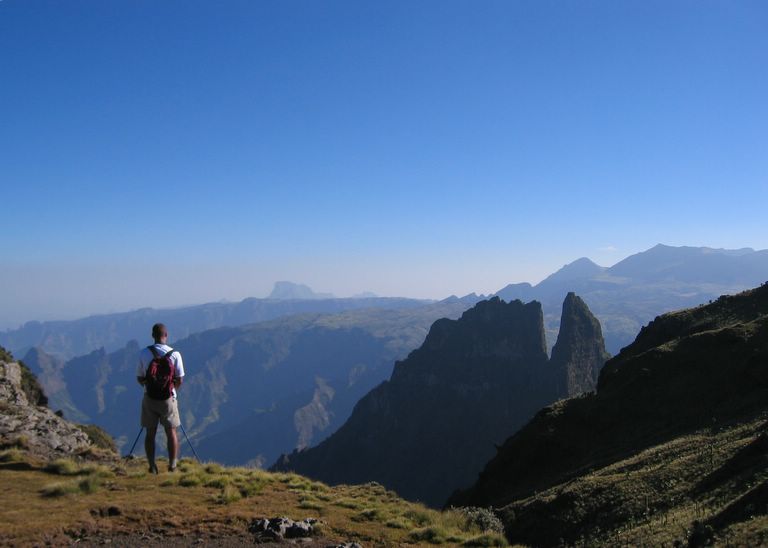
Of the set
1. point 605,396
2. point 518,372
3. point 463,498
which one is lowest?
point 518,372

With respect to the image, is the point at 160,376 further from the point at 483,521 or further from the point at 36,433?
the point at 483,521

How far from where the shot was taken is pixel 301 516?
46.3ft

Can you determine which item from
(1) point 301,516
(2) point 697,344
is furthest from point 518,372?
(1) point 301,516

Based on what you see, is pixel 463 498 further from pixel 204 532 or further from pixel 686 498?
pixel 204 532

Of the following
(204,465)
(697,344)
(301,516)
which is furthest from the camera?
(697,344)

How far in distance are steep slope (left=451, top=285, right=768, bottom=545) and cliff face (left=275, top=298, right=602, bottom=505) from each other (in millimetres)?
104689

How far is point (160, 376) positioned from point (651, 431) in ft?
101

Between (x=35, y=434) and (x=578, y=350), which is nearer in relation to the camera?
(x=35, y=434)

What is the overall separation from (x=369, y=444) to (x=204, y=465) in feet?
550

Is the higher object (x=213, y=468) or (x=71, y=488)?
(x=71, y=488)

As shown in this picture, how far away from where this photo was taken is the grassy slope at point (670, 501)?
38.5 feet

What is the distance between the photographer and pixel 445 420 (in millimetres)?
178375

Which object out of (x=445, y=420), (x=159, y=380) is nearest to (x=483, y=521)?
(x=159, y=380)

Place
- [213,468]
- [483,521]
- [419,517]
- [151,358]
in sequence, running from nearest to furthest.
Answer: [151,358] < [419,517] < [483,521] < [213,468]
